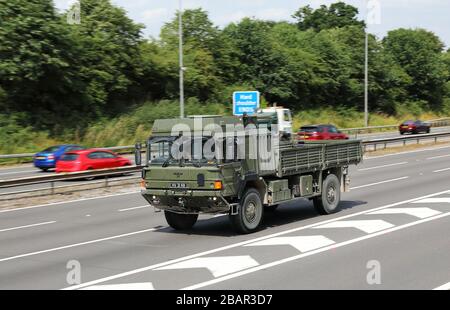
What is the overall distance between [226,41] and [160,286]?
51070mm

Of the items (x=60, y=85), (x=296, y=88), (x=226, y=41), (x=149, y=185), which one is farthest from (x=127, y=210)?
(x=296, y=88)

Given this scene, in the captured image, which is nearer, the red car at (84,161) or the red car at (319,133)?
the red car at (84,161)

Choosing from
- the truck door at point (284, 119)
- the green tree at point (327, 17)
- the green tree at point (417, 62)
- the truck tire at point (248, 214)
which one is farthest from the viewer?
the green tree at point (327, 17)

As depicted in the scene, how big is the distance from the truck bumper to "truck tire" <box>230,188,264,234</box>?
42cm

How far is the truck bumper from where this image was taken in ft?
43.1

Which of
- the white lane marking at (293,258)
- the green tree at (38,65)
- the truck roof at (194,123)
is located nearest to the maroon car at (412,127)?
the green tree at (38,65)

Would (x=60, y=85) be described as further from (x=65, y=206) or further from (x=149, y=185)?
(x=149, y=185)

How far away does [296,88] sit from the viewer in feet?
211

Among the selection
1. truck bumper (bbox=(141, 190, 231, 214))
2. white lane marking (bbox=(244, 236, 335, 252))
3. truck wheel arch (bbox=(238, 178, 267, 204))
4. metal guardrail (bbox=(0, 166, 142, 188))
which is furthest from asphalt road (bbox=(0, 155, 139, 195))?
white lane marking (bbox=(244, 236, 335, 252))

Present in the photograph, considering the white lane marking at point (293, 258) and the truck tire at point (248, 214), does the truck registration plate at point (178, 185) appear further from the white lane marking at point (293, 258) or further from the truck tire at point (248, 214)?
the white lane marking at point (293, 258)

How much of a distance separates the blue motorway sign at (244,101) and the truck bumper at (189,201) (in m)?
17.8

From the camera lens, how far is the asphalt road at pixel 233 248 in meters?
9.67

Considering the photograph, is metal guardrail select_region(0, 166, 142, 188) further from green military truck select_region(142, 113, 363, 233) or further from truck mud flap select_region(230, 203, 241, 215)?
truck mud flap select_region(230, 203, 241, 215)

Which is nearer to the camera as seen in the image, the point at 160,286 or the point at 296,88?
the point at 160,286
